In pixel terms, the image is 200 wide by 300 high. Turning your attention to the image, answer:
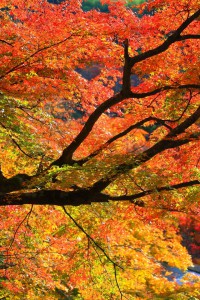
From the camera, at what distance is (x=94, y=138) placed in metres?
7.69

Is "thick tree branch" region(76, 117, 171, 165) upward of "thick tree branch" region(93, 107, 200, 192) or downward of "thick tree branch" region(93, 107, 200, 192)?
upward

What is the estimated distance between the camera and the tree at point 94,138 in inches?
202

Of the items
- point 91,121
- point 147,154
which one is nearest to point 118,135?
point 91,121

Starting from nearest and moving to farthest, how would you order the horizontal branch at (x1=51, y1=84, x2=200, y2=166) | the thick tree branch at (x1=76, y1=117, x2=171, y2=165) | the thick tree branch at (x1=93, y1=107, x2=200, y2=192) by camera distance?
1. the thick tree branch at (x1=93, y1=107, x2=200, y2=192)
2. the horizontal branch at (x1=51, y1=84, x2=200, y2=166)
3. the thick tree branch at (x1=76, y1=117, x2=171, y2=165)

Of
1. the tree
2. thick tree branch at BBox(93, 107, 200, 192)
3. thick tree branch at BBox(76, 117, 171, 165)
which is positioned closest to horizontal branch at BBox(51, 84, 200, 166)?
the tree

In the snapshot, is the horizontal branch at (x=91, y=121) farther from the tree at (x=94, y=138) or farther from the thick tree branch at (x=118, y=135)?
the thick tree branch at (x=118, y=135)

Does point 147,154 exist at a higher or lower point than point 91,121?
lower

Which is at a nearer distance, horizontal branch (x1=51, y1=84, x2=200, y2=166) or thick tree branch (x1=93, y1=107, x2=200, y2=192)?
thick tree branch (x1=93, y1=107, x2=200, y2=192)

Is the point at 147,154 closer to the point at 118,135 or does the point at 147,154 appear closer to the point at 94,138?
the point at 118,135

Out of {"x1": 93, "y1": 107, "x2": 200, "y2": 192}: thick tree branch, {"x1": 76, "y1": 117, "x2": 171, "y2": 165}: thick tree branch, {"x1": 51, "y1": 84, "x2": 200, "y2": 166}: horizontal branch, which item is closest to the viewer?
{"x1": 93, "y1": 107, "x2": 200, "y2": 192}: thick tree branch

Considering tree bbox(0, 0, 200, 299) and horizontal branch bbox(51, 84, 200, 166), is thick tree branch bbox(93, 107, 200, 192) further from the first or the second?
horizontal branch bbox(51, 84, 200, 166)

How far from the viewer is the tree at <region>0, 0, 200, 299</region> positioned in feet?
16.8

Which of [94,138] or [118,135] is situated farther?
[94,138]

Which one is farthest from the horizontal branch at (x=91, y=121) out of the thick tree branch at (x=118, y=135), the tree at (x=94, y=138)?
the thick tree branch at (x=118, y=135)
